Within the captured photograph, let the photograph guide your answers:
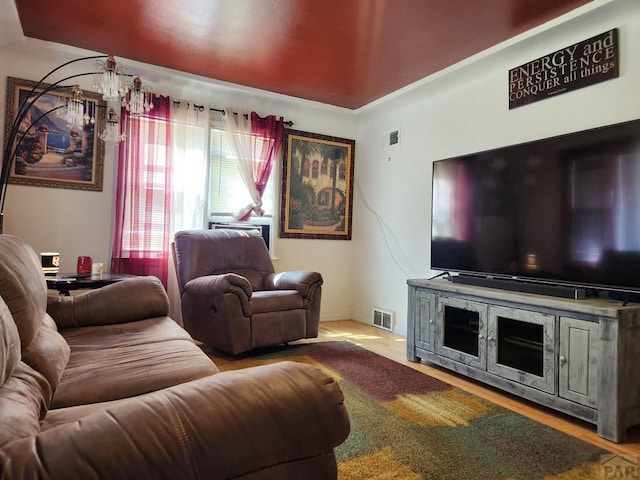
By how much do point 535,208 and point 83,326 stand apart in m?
2.68

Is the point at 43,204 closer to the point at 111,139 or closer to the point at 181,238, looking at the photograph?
the point at 111,139

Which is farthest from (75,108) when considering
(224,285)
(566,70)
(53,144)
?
(566,70)

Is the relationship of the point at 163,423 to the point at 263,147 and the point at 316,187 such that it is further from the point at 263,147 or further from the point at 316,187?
the point at 316,187

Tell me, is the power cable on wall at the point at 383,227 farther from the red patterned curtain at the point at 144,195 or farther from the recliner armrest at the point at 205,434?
the recliner armrest at the point at 205,434

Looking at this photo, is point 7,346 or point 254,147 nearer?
point 7,346

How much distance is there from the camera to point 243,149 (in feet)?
13.7

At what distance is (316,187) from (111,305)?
2915 millimetres

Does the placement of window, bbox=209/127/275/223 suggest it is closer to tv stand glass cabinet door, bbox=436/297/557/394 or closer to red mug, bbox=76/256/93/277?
red mug, bbox=76/256/93/277

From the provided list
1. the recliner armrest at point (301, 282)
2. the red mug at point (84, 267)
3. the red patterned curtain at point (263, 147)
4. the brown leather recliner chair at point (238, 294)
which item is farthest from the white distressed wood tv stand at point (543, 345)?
the red mug at point (84, 267)

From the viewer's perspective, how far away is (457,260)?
3.14 meters

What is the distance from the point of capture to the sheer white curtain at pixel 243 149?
4.11m

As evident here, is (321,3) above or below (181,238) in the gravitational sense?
above

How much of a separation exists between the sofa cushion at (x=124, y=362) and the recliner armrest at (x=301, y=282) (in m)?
1.50

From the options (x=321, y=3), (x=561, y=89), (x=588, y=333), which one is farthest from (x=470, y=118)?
(x=588, y=333)
